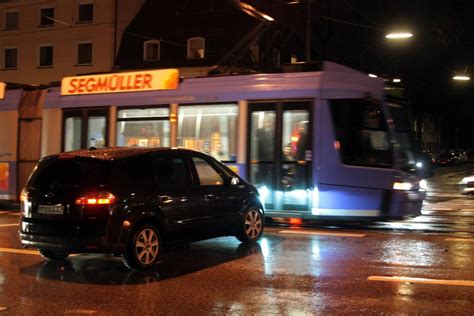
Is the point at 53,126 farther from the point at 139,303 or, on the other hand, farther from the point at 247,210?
the point at 139,303

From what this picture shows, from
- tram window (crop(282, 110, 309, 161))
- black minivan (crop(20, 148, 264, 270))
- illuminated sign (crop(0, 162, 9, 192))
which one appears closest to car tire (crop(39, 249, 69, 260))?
black minivan (crop(20, 148, 264, 270))

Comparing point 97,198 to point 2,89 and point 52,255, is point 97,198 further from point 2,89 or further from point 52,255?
point 2,89

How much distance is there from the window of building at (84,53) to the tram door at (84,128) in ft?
96.1

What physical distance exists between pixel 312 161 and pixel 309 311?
5915mm

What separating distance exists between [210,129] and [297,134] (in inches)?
78.3

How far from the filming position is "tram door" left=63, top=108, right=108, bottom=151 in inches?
549

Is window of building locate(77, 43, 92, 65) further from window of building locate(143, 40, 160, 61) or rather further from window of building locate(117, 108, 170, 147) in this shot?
window of building locate(117, 108, 170, 147)

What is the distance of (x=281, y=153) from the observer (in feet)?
39.2

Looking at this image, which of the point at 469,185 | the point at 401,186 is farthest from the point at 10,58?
the point at 401,186

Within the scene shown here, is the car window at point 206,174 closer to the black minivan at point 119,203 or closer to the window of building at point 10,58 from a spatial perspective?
the black minivan at point 119,203

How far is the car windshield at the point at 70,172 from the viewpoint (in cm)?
766

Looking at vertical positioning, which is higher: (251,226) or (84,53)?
(84,53)

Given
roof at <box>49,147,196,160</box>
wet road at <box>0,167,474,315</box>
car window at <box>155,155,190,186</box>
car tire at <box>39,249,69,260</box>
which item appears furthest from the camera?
car tire at <box>39,249,69,260</box>

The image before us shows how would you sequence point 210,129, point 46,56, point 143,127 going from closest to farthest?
point 210,129, point 143,127, point 46,56
